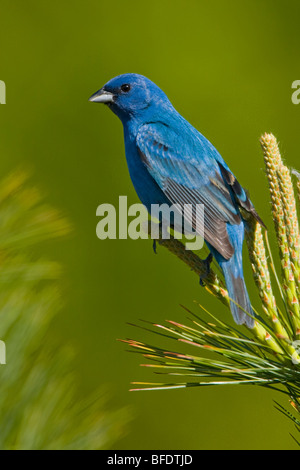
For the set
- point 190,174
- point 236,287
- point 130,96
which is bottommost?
point 236,287

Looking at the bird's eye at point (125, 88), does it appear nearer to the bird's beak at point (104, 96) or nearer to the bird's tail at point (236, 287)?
the bird's beak at point (104, 96)

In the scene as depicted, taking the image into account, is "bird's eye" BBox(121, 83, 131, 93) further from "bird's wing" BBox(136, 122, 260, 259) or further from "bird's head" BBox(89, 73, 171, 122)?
"bird's wing" BBox(136, 122, 260, 259)

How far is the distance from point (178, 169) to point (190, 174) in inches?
2.9

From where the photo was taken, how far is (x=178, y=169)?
277cm

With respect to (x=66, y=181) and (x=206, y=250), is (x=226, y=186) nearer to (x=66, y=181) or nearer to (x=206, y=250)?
(x=206, y=250)

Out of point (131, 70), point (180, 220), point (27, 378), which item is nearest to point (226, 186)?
point (180, 220)

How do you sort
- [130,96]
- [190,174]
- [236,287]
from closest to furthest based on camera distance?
1. [236,287]
2. [190,174]
3. [130,96]

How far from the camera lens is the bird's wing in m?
2.44

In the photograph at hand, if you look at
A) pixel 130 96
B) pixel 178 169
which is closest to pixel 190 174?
pixel 178 169

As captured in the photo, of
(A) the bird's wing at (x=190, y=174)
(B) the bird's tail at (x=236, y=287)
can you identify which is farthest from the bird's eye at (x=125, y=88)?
(B) the bird's tail at (x=236, y=287)

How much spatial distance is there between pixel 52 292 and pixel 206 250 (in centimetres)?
72

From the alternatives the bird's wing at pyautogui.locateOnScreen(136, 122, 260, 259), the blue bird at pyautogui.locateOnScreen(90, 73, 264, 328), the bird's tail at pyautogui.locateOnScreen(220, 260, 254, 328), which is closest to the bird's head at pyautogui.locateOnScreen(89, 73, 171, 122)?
the blue bird at pyautogui.locateOnScreen(90, 73, 264, 328)

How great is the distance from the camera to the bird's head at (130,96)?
10.5 feet

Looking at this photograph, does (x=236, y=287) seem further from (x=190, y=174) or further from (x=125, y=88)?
(x=125, y=88)
